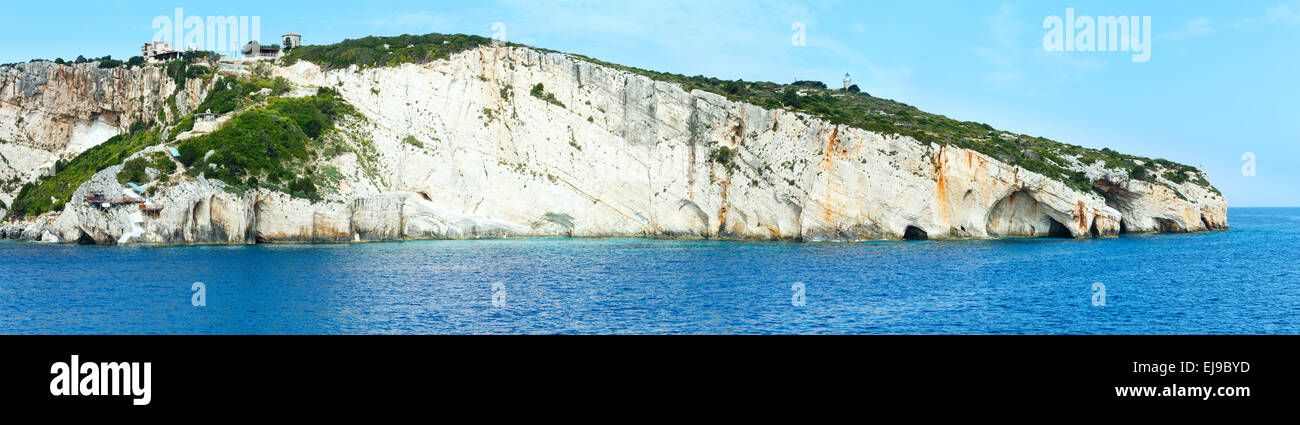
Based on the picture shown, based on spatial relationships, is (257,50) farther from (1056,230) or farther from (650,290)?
(1056,230)

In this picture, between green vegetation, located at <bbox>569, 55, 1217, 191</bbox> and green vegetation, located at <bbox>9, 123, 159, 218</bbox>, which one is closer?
green vegetation, located at <bbox>569, 55, 1217, 191</bbox>

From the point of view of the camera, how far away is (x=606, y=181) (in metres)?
78.4

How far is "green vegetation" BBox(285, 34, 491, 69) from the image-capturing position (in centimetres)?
8212

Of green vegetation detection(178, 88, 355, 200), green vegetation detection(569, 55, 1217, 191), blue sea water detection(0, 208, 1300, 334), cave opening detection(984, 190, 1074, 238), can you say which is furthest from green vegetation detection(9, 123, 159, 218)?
cave opening detection(984, 190, 1074, 238)

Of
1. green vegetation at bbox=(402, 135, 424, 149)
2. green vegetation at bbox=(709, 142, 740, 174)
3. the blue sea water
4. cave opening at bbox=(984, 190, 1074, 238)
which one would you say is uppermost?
green vegetation at bbox=(402, 135, 424, 149)

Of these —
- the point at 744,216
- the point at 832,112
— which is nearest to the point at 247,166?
the point at 744,216

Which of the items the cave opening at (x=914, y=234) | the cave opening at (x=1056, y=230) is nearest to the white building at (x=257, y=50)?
the cave opening at (x=914, y=234)

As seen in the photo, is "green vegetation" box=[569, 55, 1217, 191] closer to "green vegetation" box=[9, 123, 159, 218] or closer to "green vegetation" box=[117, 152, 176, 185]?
"green vegetation" box=[117, 152, 176, 185]

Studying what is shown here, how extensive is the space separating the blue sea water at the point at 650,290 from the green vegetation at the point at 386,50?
97.6 feet

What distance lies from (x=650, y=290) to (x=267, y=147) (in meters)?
44.9

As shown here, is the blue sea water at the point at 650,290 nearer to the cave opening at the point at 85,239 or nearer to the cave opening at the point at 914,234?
the cave opening at the point at 85,239

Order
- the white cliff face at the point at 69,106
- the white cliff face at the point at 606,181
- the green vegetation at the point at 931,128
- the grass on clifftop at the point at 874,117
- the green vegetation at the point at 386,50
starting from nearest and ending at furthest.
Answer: the white cliff face at the point at 606,181 → the green vegetation at the point at 931,128 → the grass on clifftop at the point at 874,117 → the green vegetation at the point at 386,50 → the white cliff face at the point at 69,106

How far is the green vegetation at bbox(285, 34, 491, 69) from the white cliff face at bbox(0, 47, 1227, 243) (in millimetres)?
1256

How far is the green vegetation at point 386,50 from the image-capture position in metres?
82.1
